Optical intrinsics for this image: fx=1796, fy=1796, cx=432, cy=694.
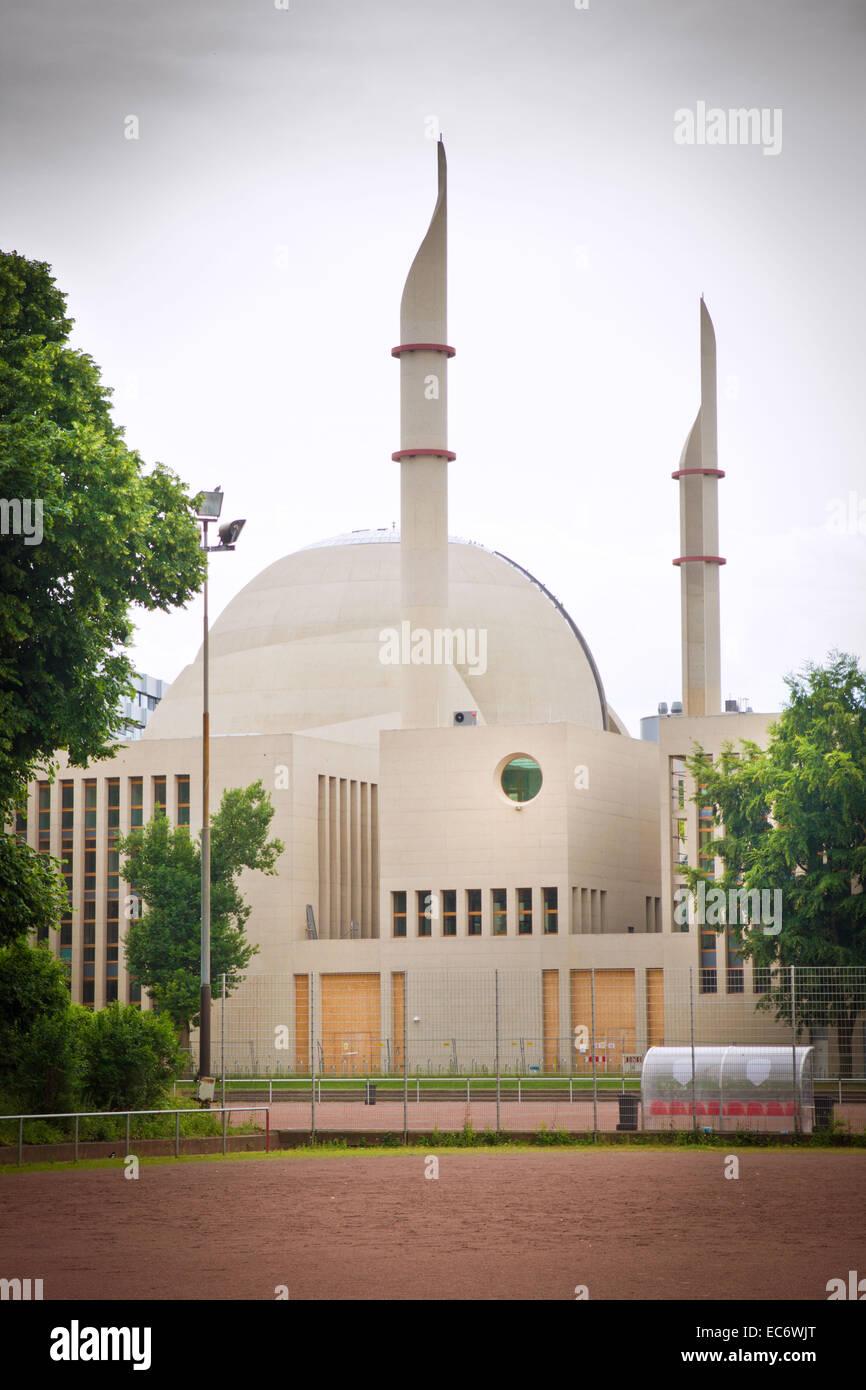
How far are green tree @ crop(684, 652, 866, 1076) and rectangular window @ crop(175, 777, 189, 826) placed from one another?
30809 millimetres

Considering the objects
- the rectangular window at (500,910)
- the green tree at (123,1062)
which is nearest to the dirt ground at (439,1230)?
the green tree at (123,1062)

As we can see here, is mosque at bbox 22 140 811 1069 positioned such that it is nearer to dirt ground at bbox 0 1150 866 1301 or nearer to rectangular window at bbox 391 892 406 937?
rectangular window at bbox 391 892 406 937

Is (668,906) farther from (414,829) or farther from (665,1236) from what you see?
(665,1236)

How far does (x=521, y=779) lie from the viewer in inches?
2987

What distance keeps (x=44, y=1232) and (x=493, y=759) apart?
58120 millimetres

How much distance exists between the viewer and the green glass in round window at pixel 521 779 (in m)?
75.4

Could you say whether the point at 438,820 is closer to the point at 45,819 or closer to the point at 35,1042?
the point at 45,819

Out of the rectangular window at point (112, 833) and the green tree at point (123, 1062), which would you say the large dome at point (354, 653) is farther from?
the green tree at point (123, 1062)

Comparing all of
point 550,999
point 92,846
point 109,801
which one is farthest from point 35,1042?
point 109,801

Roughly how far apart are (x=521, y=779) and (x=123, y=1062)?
4717cm

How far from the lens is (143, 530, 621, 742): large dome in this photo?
9031 cm

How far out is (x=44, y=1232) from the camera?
17531 millimetres

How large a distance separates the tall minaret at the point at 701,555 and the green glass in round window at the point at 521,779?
13849mm
